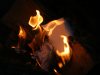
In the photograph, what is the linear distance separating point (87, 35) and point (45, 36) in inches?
26.8

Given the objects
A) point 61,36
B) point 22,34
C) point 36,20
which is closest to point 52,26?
point 61,36

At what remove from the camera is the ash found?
1.50 metres

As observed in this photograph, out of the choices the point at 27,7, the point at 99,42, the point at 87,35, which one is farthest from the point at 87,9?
the point at 27,7

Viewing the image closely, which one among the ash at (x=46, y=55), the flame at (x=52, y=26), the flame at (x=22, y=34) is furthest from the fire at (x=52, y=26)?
the flame at (x=22, y=34)

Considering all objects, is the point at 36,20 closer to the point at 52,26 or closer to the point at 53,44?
the point at 52,26

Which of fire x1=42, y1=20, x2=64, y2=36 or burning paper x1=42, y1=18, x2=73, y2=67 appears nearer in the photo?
burning paper x1=42, y1=18, x2=73, y2=67

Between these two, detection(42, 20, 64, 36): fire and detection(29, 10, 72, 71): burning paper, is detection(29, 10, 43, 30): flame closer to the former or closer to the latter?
detection(29, 10, 72, 71): burning paper

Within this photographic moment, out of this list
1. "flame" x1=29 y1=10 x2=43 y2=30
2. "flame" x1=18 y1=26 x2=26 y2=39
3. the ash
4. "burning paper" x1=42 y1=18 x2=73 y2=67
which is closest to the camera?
"burning paper" x1=42 y1=18 x2=73 y2=67

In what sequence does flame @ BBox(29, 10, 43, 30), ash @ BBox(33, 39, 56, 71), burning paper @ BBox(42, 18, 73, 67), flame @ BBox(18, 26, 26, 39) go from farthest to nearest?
flame @ BBox(18, 26, 26, 39) → flame @ BBox(29, 10, 43, 30) → ash @ BBox(33, 39, 56, 71) → burning paper @ BBox(42, 18, 73, 67)

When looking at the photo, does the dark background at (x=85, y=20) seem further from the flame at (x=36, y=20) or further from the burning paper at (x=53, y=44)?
the flame at (x=36, y=20)

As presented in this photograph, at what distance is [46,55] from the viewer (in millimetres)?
1579

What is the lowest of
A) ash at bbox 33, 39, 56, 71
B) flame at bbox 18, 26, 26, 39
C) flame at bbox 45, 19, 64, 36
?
ash at bbox 33, 39, 56, 71

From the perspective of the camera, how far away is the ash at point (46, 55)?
59.2 inches

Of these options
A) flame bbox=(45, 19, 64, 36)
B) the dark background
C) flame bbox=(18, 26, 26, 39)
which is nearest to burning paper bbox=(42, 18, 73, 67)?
flame bbox=(45, 19, 64, 36)
